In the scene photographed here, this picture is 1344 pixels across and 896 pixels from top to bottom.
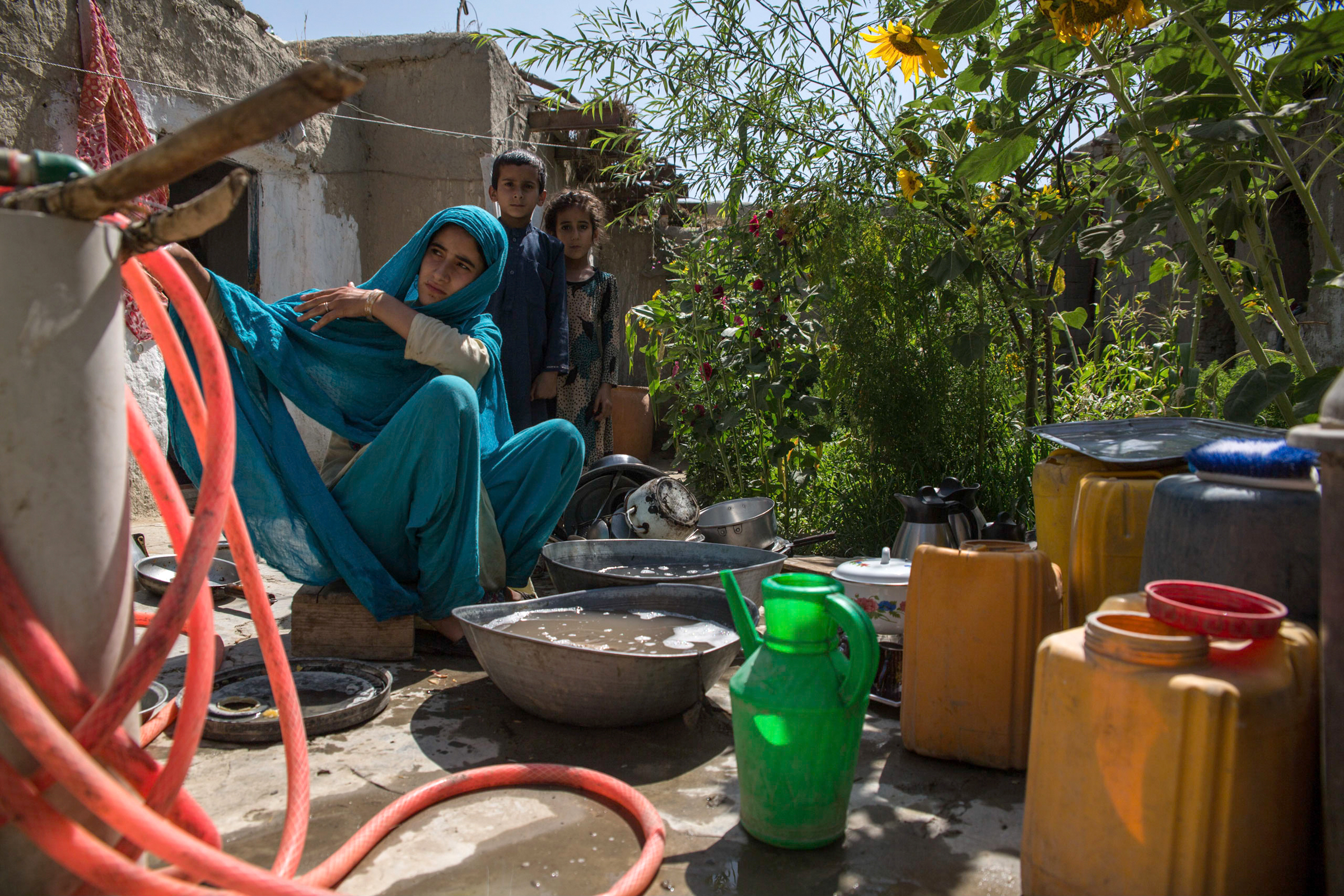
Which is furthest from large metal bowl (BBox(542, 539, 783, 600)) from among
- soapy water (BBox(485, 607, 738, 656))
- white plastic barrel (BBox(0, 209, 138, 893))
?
white plastic barrel (BBox(0, 209, 138, 893))

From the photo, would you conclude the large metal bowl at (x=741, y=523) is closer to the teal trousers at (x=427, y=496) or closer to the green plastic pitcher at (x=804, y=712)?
the teal trousers at (x=427, y=496)

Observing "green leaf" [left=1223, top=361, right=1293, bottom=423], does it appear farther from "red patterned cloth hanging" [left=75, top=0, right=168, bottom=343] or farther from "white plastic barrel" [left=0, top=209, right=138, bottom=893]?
"red patterned cloth hanging" [left=75, top=0, right=168, bottom=343]

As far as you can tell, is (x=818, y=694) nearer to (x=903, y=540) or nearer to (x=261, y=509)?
(x=903, y=540)

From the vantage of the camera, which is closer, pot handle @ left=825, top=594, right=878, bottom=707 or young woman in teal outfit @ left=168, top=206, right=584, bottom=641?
pot handle @ left=825, top=594, right=878, bottom=707

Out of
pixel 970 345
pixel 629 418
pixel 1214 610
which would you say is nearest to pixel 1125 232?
pixel 970 345

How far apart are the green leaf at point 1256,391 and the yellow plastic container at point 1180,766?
97 centimetres

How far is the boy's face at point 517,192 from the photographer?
4.05 meters

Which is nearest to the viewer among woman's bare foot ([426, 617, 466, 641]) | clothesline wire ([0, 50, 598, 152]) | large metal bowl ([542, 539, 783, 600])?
woman's bare foot ([426, 617, 466, 641])

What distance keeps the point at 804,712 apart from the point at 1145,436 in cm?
111

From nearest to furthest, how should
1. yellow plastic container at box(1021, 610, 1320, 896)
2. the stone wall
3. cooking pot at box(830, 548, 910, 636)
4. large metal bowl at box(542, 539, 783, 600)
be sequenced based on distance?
yellow plastic container at box(1021, 610, 1320, 896) < cooking pot at box(830, 548, 910, 636) < large metal bowl at box(542, 539, 783, 600) < the stone wall

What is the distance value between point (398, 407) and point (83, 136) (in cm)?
271

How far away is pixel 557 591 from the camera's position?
3023mm

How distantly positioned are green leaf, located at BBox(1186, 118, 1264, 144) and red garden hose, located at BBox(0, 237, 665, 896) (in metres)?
1.84

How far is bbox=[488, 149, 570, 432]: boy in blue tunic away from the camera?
13.4 feet
